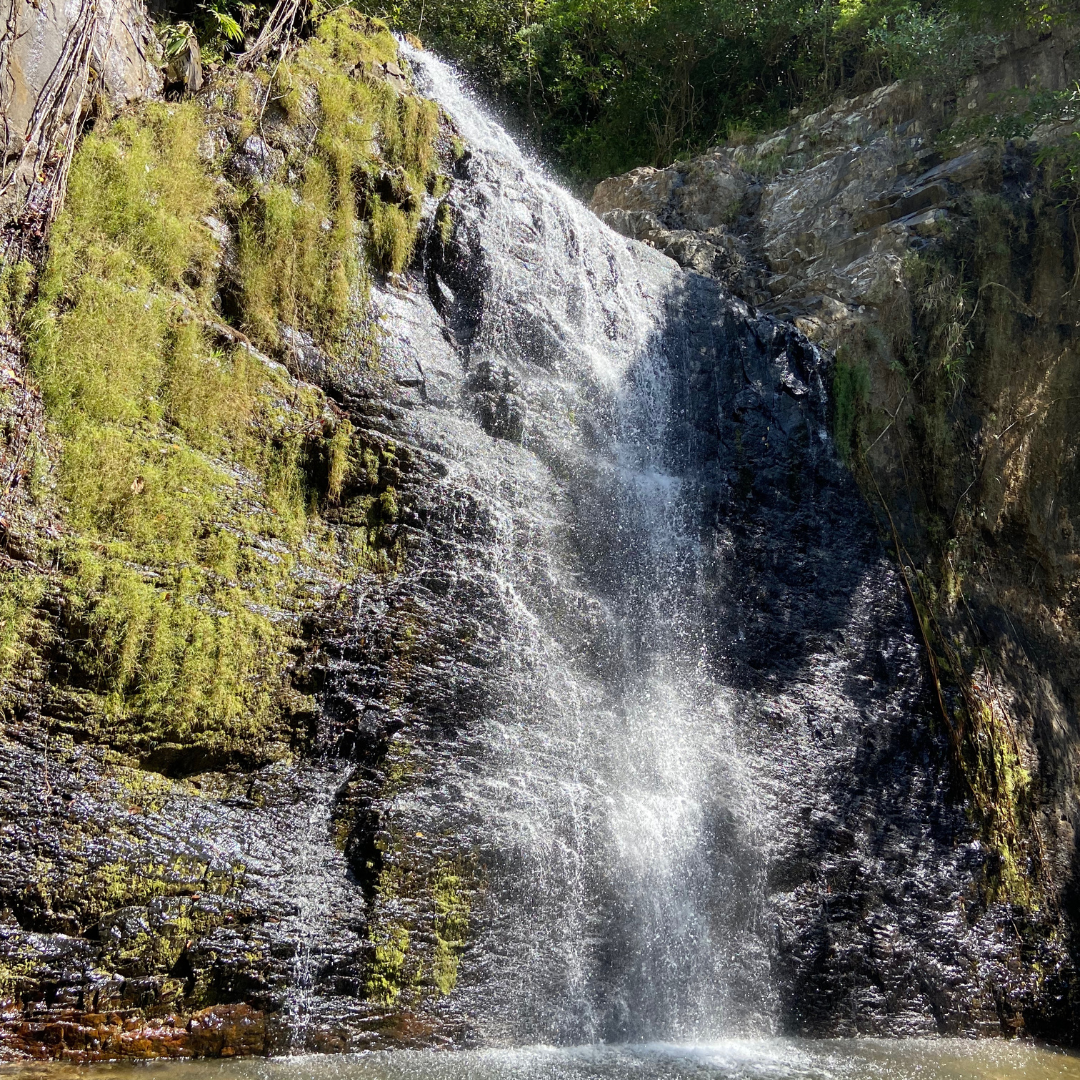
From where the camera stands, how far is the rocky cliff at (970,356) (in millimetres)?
7562

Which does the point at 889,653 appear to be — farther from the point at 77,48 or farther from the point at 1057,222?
the point at 77,48

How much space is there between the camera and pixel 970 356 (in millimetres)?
9297

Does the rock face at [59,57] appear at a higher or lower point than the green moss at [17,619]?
higher

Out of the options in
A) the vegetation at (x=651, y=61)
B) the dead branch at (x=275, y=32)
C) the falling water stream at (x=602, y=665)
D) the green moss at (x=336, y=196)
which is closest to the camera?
the falling water stream at (x=602, y=665)

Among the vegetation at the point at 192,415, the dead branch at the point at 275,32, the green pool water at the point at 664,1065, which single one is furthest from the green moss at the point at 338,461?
the green pool water at the point at 664,1065

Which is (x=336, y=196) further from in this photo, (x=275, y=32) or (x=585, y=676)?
(x=585, y=676)

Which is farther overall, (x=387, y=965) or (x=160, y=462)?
(x=160, y=462)

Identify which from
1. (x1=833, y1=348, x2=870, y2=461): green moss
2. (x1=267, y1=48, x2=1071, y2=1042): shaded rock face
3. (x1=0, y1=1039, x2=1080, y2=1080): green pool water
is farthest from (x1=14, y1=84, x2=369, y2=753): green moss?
(x1=833, y1=348, x2=870, y2=461): green moss

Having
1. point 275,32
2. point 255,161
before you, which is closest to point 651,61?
point 275,32

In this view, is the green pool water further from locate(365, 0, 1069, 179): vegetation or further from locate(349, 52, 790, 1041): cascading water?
locate(365, 0, 1069, 179): vegetation

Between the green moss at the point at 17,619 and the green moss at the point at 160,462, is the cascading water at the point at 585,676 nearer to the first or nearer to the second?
the green moss at the point at 160,462

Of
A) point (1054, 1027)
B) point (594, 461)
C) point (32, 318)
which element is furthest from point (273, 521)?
point (1054, 1027)

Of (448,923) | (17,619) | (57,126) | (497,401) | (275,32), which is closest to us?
(17,619)

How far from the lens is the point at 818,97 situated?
12.8m
